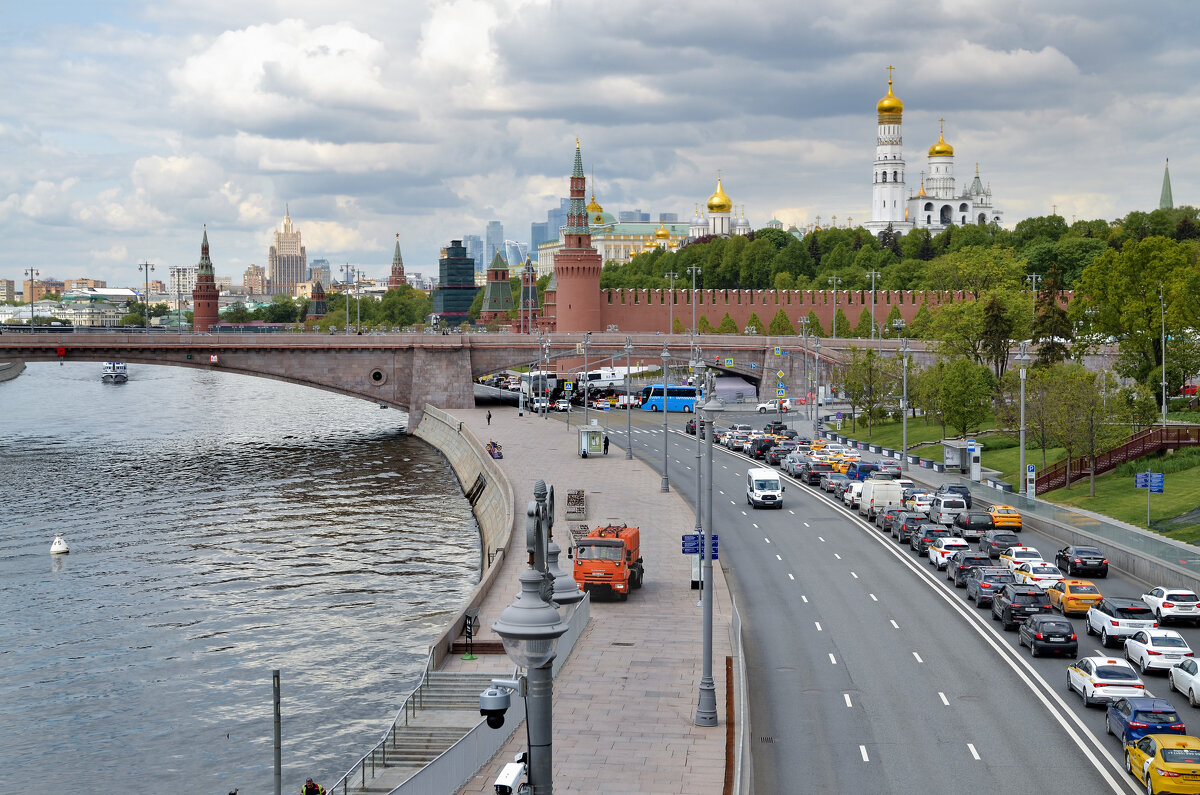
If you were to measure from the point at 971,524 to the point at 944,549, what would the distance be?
6426mm

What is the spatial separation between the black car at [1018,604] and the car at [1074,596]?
3.69ft

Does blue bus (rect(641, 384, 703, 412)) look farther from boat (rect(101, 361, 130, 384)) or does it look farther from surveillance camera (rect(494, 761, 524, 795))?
boat (rect(101, 361, 130, 384))

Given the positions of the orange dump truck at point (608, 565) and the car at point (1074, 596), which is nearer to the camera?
the car at point (1074, 596)

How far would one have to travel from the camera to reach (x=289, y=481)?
71.4 metres

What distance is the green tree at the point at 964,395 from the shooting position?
230 ft

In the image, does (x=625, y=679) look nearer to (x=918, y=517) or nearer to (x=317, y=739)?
(x=317, y=739)

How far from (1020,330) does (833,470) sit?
2890 cm

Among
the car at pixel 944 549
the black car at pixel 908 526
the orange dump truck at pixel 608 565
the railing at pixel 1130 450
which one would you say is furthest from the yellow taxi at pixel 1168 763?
the railing at pixel 1130 450

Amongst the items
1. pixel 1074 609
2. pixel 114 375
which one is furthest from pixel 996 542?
pixel 114 375

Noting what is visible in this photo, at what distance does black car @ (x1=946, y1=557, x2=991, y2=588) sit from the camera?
39.0m

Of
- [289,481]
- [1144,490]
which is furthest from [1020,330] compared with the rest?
[289,481]

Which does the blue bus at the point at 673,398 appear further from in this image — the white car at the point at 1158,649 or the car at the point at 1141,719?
the car at the point at 1141,719

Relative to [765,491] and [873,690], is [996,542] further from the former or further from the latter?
[873,690]

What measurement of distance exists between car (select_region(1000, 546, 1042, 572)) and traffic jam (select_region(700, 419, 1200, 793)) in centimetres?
4
